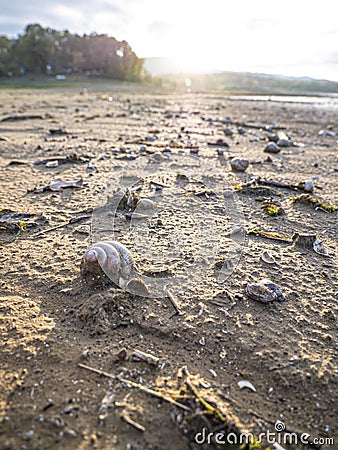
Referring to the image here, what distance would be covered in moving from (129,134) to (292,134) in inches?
217

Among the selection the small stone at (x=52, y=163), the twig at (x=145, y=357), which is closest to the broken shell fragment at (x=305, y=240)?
the twig at (x=145, y=357)

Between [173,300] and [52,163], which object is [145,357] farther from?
[52,163]

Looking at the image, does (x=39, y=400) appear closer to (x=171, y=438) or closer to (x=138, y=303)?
(x=171, y=438)

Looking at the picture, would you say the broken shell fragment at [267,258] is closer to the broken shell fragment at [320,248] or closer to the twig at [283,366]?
the broken shell fragment at [320,248]

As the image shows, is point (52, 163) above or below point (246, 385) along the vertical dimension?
above

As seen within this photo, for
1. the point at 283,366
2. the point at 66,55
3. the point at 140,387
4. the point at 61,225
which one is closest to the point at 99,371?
→ the point at 140,387

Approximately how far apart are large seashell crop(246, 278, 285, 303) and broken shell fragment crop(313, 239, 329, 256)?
90cm

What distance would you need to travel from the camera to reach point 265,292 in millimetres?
2588

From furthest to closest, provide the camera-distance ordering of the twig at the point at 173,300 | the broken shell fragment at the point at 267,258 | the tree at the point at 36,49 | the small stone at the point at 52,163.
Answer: the tree at the point at 36,49, the small stone at the point at 52,163, the broken shell fragment at the point at 267,258, the twig at the point at 173,300

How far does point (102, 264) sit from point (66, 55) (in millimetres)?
58781

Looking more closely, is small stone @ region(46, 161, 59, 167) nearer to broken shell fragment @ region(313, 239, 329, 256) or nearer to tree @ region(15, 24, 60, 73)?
broken shell fragment @ region(313, 239, 329, 256)

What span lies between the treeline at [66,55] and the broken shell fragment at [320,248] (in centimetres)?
5220

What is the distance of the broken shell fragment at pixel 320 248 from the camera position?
3.27 m

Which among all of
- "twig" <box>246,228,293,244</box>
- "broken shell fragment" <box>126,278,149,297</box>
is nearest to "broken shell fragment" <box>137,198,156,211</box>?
"twig" <box>246,228,293,244</box>
